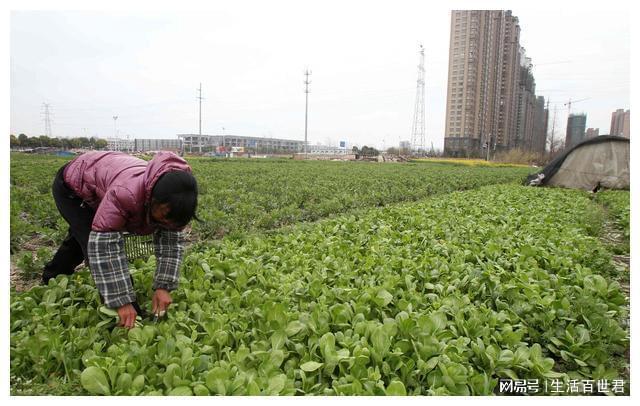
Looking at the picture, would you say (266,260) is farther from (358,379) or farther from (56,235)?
(56,235)

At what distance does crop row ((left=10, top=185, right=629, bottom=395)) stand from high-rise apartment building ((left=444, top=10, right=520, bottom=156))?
1.77 meters

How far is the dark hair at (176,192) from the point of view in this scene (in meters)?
1.89

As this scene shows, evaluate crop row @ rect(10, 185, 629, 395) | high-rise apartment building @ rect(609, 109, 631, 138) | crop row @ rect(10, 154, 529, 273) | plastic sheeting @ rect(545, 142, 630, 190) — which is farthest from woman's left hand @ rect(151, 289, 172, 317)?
plastic sheeting @ rect(545, 142, 630, 190)

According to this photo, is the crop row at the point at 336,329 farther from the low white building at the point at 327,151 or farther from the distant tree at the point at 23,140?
the low white building at the point at 327,151

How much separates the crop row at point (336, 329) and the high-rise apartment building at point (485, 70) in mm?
1768

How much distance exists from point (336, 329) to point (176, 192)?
1.11m

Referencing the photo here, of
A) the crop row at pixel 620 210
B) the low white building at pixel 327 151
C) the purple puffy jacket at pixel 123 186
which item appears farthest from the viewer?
the low white building at pixel 327 151

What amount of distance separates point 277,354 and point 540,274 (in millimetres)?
2116

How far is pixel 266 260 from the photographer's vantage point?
3.54m

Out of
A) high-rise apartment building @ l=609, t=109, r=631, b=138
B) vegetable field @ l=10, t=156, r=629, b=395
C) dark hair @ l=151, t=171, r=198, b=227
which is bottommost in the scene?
vegetable field @ l=10, t=156, r=629, b=395

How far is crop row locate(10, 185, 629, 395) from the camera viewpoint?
72.3 inches

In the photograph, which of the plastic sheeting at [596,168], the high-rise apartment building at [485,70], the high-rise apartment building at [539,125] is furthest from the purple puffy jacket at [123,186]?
the plastic sheeting at [596,168]

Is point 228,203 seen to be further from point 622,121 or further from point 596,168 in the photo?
point 596,168

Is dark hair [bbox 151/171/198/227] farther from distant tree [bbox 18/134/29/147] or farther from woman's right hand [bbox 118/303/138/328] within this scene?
Result: distant tree [bbox 18/134/29/147]
